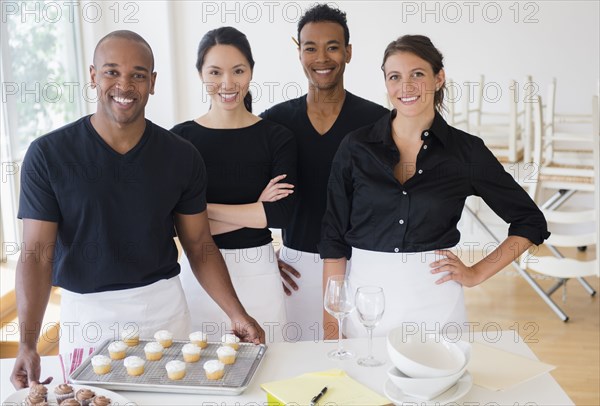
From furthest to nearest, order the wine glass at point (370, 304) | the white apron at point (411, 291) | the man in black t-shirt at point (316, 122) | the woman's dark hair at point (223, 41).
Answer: the man in black t-shirt at point (316, 122) → the woman's dark hair at point (223, 41) → the white apron at point (411, 291) → the wine glass at point (370, 304)

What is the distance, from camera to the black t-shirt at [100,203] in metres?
1.98

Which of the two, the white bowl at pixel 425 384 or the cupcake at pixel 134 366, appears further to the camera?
the cupcake at pixel 134 366

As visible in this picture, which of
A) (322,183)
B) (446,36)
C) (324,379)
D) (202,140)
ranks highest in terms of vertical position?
(446,36)

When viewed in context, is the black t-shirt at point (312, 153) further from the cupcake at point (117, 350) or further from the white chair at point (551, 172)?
the white chair at point (551, 172)

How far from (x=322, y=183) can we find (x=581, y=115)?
3720 mm

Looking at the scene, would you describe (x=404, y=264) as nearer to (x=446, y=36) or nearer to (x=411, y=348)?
(x=411, y=348)

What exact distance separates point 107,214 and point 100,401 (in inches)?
24.2

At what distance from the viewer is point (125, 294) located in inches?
80.1

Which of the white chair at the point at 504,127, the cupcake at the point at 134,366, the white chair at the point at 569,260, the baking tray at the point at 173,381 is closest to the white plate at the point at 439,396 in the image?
the baking tray at the point at 173,381

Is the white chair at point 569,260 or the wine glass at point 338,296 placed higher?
the wine glass at point 338,296

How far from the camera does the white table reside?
1640mm

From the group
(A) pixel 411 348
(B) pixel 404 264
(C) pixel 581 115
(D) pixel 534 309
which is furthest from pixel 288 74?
(A) pixel 411 348

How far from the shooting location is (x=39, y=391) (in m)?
1.57

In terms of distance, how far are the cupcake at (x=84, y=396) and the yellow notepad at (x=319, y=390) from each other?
37cm
